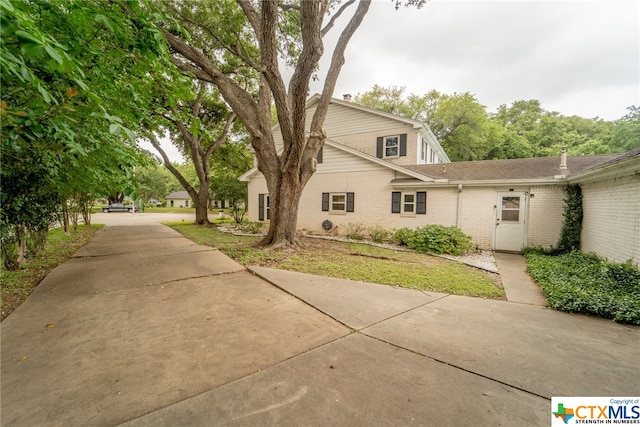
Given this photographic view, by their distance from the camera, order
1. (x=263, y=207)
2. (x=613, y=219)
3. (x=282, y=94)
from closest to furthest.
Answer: (x=613, y=219) < (x=282, y=94) < (x=263, y=207)

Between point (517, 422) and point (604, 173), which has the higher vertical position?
point (604, 173)

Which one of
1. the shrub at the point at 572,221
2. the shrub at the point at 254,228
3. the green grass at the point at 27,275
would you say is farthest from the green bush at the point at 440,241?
the green grass at the point at 27,275

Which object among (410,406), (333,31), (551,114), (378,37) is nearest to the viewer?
→ (410,406)

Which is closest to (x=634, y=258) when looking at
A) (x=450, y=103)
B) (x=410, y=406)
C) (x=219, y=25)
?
(x=410, y=406)

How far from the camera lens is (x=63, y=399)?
1.86 metres

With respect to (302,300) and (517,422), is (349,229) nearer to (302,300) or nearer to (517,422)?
(302,300)

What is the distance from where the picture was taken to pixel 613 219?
5.79 metres

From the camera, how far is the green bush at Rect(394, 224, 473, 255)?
332 inches

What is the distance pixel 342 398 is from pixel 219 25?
13665 millimetres

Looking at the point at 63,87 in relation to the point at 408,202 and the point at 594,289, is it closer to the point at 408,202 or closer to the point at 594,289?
the point at 594,289

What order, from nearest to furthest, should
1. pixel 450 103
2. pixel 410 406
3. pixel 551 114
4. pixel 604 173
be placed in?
pixel 410 406 < pixel 604 173 < pixel 450 103 < pixel 551 114

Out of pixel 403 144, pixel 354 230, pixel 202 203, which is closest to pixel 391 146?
pixel 403 144

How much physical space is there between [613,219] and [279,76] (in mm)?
8834

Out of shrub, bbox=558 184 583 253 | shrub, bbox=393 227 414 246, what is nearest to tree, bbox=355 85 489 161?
shrub, bbox=558 184 583 253
